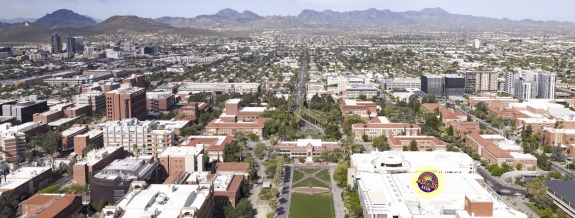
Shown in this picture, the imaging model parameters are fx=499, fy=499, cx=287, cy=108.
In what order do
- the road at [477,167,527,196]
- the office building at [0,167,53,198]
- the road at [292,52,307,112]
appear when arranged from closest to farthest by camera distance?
the office building at [0,167,53,198] < the road at [477,167,527,196] < the road at [292,52,307,112]

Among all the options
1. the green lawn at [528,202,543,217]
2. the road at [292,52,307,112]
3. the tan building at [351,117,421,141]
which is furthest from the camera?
the road at [292,52,307,112]

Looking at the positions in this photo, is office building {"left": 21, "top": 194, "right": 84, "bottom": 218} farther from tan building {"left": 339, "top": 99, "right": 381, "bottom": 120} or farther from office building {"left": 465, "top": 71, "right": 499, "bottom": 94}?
office building {"left": 465, "top": 71, "right": 499, "bottom": 94}

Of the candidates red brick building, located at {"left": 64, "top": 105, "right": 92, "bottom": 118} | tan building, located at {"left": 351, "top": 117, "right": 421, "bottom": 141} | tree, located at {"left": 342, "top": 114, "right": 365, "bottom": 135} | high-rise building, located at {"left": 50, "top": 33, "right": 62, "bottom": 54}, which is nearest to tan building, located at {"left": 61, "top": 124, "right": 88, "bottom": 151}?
red brick building, located at {"left": 64, "top": 105, "right": 92, "bottom": 118}

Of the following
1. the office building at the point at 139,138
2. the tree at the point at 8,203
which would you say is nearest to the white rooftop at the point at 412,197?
the office building at the point at 139,138

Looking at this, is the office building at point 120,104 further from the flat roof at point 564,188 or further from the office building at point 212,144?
the flat roof at point 564,188

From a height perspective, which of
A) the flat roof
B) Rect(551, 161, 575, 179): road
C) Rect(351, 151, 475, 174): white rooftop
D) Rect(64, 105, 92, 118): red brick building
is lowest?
Rect(551, 161, 575, 179): road

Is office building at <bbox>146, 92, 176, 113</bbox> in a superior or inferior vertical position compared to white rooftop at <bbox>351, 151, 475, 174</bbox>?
superior
